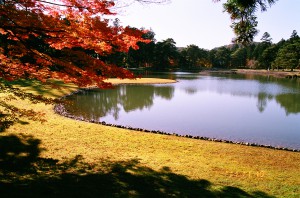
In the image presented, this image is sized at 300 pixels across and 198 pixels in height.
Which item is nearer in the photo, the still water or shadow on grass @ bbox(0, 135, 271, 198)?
shadow on grass @ bbox(0, 135, 271, 198)

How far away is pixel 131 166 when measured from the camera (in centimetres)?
709

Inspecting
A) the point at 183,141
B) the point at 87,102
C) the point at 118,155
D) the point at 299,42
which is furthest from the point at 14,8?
the point at 299,42

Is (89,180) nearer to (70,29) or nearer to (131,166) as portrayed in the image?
(131,166)

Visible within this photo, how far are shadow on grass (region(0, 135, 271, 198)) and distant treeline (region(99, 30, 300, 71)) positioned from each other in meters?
49.5

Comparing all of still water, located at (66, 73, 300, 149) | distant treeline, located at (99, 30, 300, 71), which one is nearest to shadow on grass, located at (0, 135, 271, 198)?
still water, located at (66, 73, 300, 149)

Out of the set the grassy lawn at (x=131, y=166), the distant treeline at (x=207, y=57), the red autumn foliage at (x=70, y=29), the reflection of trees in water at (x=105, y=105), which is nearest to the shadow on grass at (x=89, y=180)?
the grassy lawn at (x=131, y=166)

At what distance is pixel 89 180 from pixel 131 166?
1.44m

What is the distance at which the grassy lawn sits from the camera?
558cm

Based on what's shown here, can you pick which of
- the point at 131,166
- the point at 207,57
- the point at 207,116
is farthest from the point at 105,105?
the point at 207,57

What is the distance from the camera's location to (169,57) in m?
83.8

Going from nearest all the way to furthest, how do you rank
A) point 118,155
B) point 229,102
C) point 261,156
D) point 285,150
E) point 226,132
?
point 118,155, point 261,156, point 285,150, point 226,132, point 229,102

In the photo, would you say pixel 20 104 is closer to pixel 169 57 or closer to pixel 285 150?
pixel 285 150

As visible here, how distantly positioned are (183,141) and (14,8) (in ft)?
23.6

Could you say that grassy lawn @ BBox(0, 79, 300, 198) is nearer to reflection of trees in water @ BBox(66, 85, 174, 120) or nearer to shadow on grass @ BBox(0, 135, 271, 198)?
shadow on grass @ BBox(0, 135, 271, 198)
